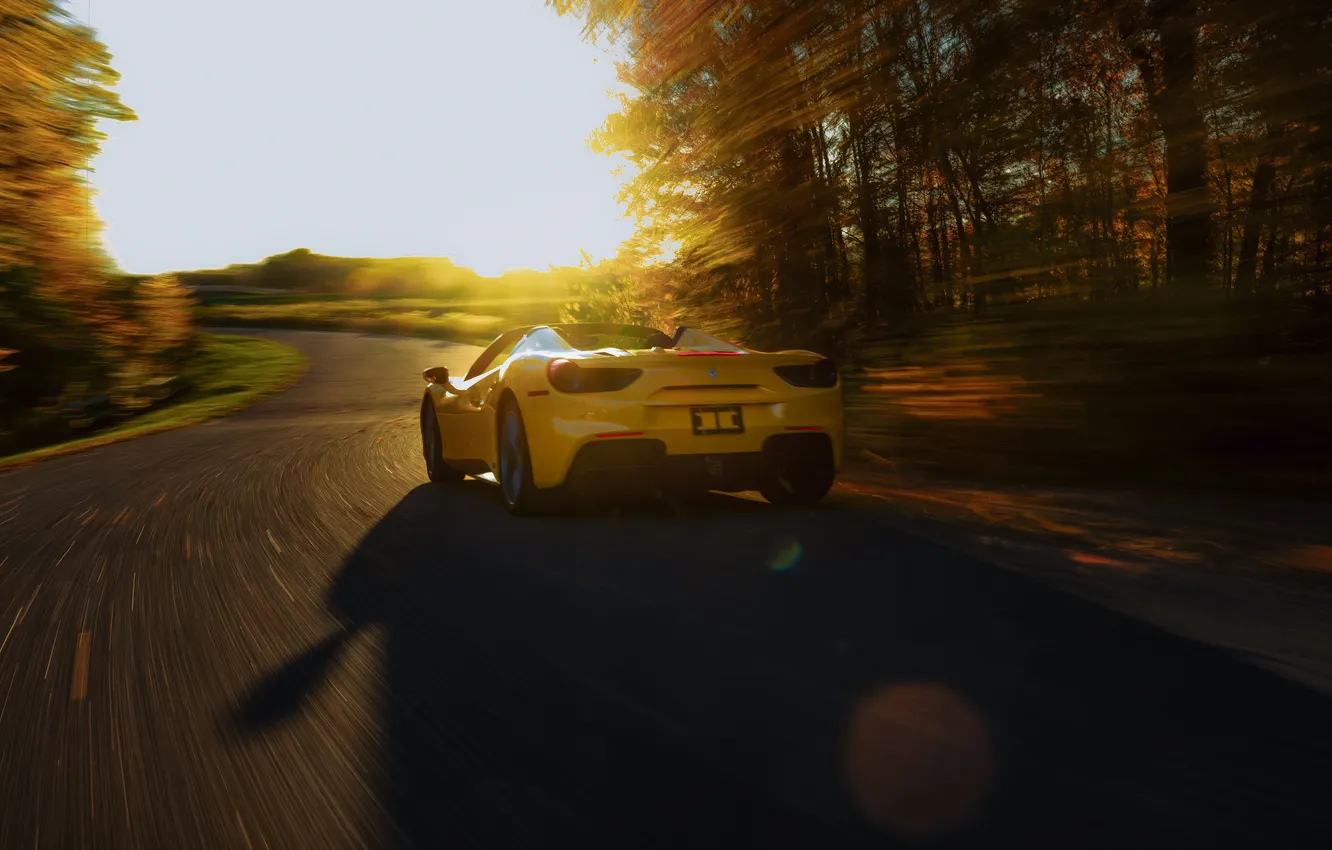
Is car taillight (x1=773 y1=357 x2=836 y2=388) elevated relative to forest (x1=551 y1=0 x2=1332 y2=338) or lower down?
lower down

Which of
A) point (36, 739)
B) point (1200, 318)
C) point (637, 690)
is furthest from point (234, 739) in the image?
point (1200, 318)

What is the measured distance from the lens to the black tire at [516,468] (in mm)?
6613

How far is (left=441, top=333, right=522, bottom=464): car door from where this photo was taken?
24.6ft

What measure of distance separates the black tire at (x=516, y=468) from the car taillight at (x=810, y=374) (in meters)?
1.54

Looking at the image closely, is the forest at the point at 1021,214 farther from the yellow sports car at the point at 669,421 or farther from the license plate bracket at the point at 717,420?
the license plate bracket at the point at 717,420

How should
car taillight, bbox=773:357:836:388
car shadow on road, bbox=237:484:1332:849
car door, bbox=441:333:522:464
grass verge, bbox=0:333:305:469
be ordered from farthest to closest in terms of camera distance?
grass verge, bbox=0:333:305:469 → car door, bbox=441:333:522:464 → car taillight, bbox=773:357:836:388 → car shadow on road, bbox=237:484:1332:849

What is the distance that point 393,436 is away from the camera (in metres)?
13.4

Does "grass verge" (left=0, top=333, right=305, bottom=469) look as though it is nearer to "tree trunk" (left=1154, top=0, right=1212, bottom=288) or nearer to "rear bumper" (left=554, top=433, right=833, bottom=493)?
"rear bumper" (left=554, top=433, right=833, bottom=493)

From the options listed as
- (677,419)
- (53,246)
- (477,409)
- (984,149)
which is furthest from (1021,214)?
(53,246)

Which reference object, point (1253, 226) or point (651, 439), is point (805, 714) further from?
point (1253, 226)

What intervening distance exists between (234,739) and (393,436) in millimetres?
10679

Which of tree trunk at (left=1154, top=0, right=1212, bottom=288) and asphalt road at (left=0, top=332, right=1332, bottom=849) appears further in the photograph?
tree trunk at (left=1154, top=0, right=1212, bottom=288)

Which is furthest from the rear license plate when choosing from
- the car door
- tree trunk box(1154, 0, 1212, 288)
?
tree trunk box(1154, 0, 1212, 288)

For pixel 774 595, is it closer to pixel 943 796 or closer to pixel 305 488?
pixel 943 796
